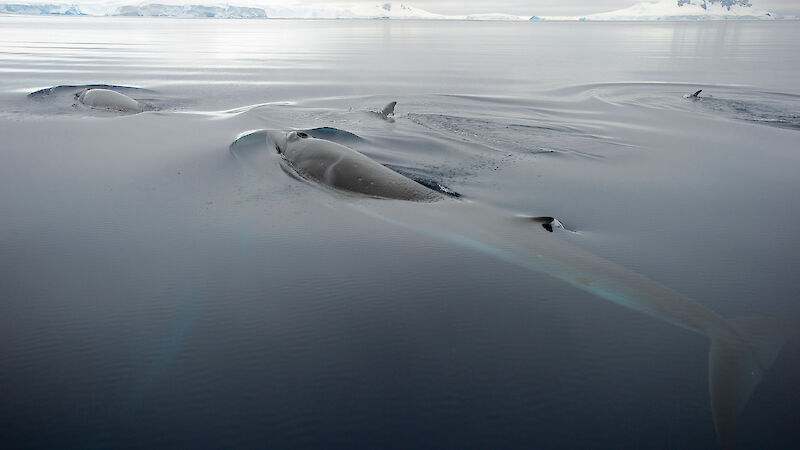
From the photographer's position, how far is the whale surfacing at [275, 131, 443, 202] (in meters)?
11.6

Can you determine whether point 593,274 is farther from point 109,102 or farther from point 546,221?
point 109,102

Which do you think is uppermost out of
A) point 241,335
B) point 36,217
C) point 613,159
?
point 36,217

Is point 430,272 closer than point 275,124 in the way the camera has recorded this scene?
Yes

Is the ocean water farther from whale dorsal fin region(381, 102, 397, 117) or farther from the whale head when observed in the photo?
whale dorsal fin region(381, 102, 397, 117)

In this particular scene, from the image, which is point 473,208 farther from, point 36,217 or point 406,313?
point 36,217

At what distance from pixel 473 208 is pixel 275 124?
433 inches

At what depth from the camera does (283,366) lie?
6.02 m

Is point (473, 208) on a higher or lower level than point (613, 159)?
higher

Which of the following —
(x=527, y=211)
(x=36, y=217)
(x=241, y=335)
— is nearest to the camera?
(x=241, y=335)

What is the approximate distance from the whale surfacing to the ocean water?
487mm

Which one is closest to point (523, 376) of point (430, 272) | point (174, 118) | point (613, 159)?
point (430, 272)

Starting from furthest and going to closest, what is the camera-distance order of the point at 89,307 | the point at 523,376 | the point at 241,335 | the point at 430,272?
→ the point at 430,272 < the point at 89,307 < the point at 241,335 < the point at 523,376

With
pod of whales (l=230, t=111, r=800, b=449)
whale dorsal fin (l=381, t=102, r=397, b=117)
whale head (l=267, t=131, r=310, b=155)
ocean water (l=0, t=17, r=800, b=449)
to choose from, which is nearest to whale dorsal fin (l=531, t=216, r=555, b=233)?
pod of whales (l=230, t=111, r=800, b=449)

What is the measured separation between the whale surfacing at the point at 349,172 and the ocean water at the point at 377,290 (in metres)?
0.49
